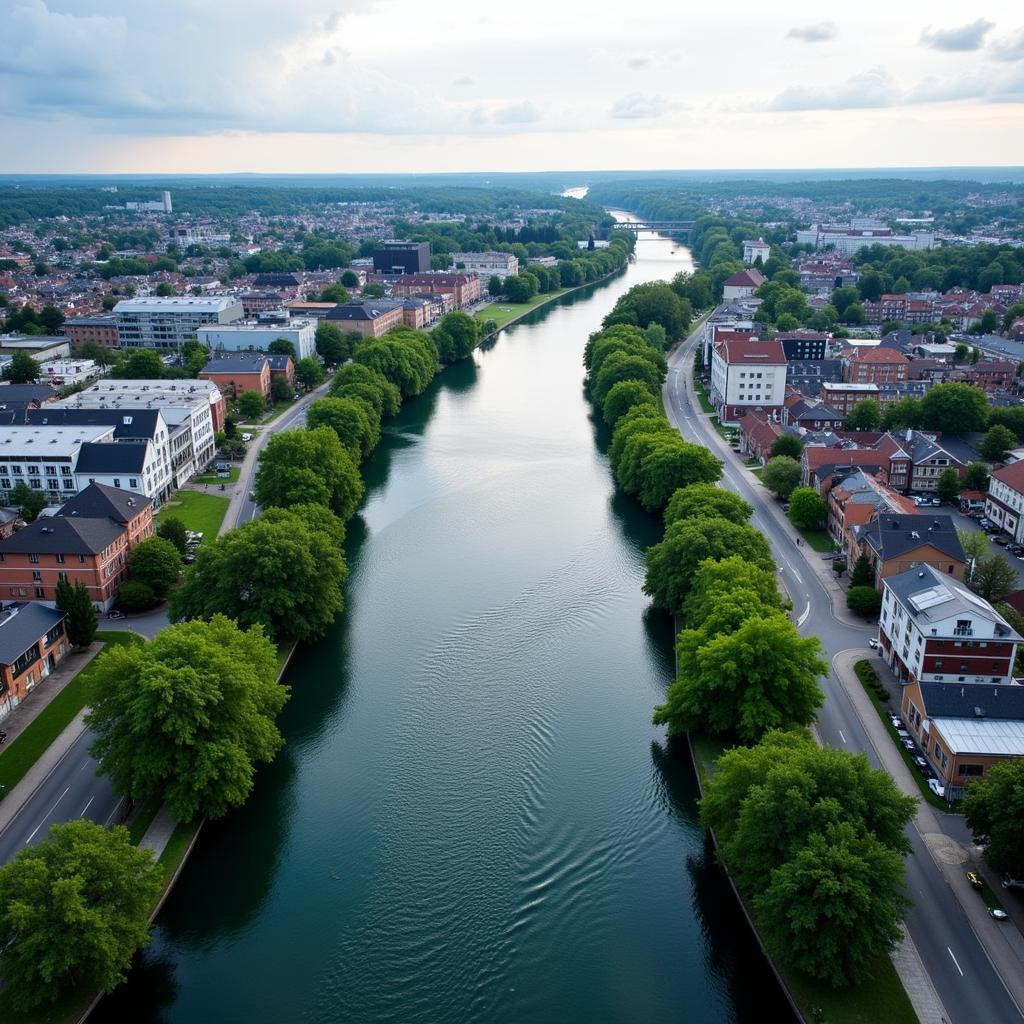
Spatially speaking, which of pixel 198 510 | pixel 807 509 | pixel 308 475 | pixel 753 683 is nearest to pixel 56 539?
pixel 308 475

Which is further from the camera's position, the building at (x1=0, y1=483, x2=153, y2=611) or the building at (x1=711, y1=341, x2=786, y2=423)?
the building at (x1=711, y1=341, x2=786, y2=423)

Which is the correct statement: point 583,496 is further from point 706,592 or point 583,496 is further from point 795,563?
point 706,592

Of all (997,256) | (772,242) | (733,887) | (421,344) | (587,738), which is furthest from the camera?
(772,242)

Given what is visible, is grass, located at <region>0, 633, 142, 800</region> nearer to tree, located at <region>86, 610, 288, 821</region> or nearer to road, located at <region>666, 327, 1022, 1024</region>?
tree, located at <region>86, 610, 288, 821</region>

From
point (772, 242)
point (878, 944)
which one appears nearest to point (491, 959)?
point (878, 944)

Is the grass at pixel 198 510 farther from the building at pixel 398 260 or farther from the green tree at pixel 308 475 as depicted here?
the building at pixel 398 260

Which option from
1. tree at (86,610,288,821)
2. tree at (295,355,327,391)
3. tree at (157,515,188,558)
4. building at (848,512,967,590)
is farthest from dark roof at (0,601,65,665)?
tree at (295,355,327,391)
